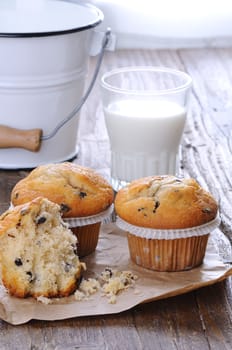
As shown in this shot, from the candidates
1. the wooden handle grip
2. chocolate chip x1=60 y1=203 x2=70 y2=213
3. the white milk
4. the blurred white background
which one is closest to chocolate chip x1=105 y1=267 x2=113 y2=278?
chocolate chip x1=60 y1=203 x2=70 y2=213

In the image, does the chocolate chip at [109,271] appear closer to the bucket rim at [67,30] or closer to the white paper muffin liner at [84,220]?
the white paper muffin liner at [84,220]

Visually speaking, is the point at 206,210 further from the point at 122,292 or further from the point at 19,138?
the point at 19,138

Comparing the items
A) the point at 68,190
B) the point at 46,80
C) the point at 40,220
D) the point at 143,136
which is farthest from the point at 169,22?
the point at 40,220

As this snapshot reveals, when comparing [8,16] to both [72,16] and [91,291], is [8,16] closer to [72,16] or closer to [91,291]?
[72,16]

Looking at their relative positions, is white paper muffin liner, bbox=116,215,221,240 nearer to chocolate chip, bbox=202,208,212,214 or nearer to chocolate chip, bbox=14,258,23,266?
chocolate chip, bbox=202,208,212,214

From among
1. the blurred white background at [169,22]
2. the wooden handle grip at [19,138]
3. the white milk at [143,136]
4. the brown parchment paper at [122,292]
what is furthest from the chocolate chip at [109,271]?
the blurred white background at [169,22]

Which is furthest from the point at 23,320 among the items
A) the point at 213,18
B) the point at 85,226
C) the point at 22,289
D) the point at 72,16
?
the point at 213,18
